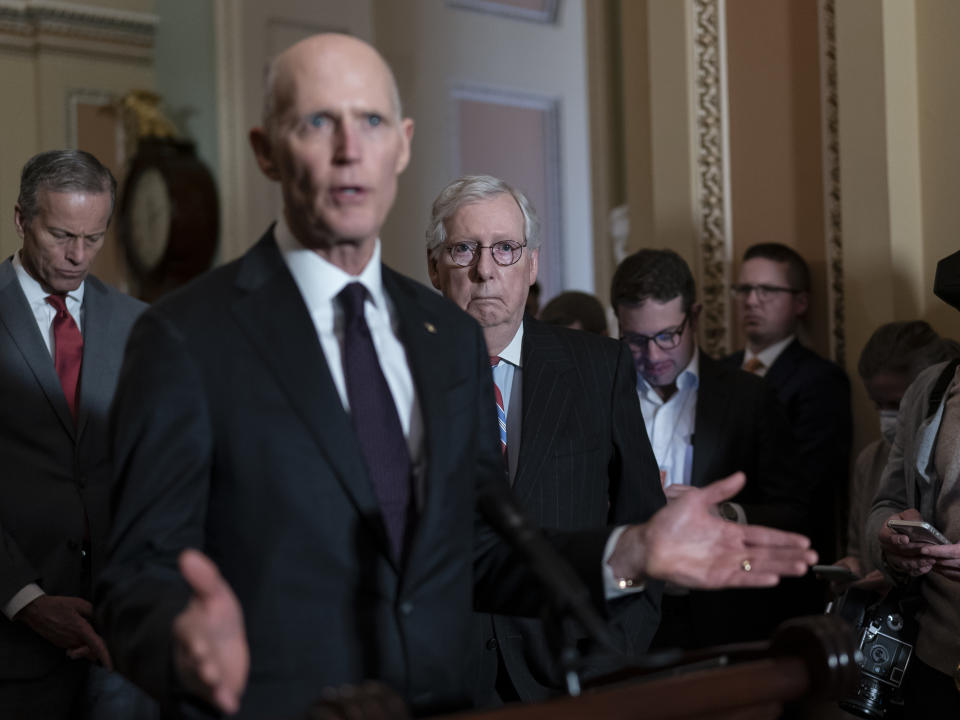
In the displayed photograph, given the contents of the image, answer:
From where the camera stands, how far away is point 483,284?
2.52 metres

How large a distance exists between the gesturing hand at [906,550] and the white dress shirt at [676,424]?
776 mm

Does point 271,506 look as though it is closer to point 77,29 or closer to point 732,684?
point 732,684

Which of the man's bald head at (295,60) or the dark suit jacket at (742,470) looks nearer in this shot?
the man's bald head at (295,60)

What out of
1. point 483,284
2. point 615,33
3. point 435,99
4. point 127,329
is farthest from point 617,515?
point 435,99

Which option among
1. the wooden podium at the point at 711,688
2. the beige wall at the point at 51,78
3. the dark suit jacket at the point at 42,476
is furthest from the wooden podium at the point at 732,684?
the beige wall at the point at 51,78

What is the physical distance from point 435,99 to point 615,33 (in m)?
2.22

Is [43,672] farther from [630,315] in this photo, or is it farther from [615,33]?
[615,33]

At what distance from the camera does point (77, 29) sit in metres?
7.91

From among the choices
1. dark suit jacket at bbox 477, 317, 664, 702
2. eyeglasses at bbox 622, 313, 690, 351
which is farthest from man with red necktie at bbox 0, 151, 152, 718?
eyeglasses at bbox 622, 313, 690, 351

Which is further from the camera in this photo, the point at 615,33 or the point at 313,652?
→ the point at 615,33

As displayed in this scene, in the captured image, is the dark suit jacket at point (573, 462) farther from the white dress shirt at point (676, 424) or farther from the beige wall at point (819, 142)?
the beige wall at point (819, 142)

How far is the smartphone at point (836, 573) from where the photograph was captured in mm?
2668

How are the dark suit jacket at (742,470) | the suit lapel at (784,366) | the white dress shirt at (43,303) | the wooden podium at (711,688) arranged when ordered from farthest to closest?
the suit lapel at (784,366)
the dark suit jacket at (742,470)
the white dress shirt at (43,303)
the wooden podium at (711,688)

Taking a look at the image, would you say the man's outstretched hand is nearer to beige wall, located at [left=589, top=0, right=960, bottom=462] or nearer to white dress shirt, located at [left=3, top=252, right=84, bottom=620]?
white dress shirt, located at [left=3, top=252, right=84, bottom=620]
